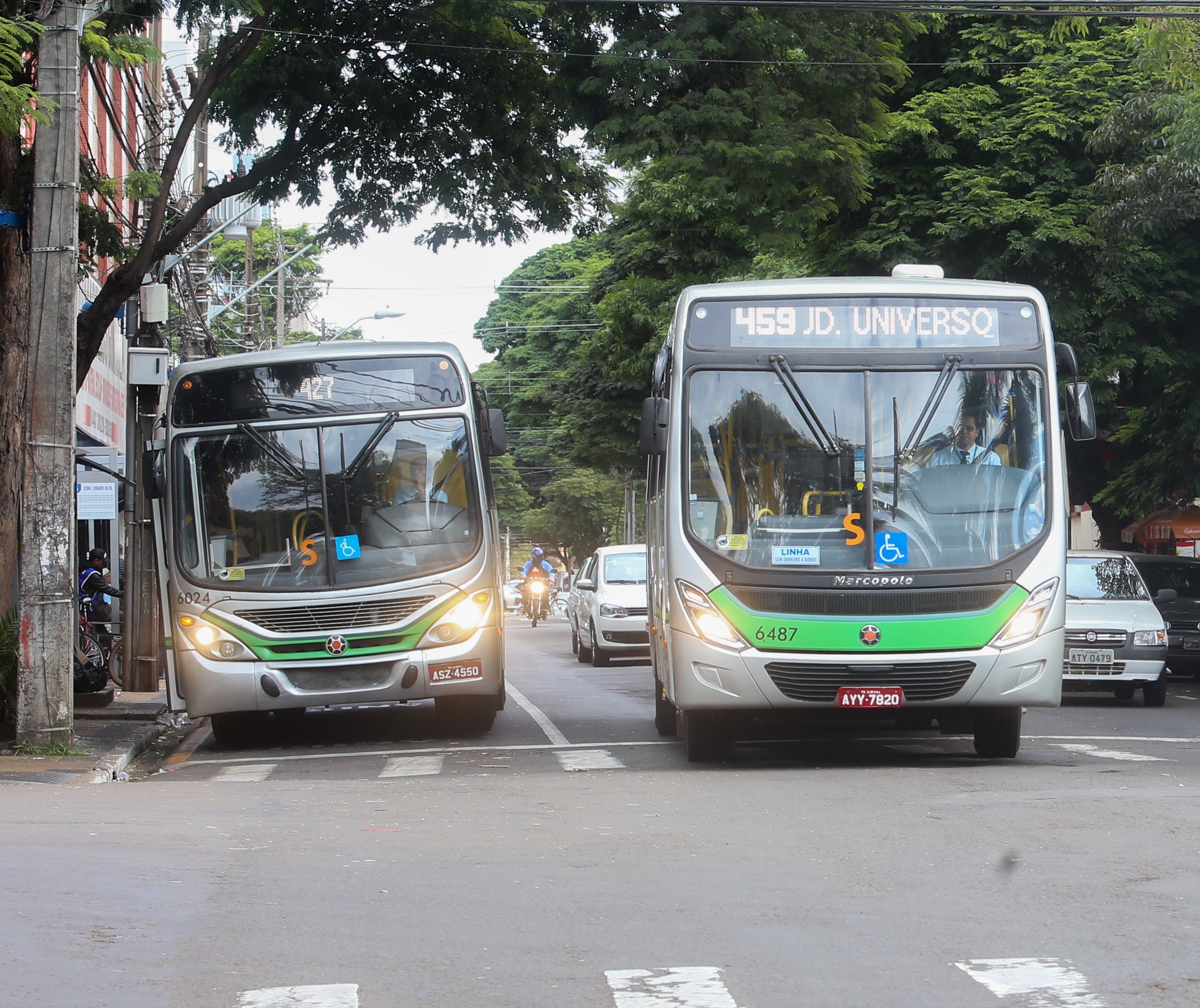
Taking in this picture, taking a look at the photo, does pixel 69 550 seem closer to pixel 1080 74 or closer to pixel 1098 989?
pixel 1098 989

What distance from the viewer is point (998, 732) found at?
39.8 feet

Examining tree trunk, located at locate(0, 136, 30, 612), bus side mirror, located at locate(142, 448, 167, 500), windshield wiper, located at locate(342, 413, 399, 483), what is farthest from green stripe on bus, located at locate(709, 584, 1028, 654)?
tree trunk, located at locate(0, 136, 30, 612)

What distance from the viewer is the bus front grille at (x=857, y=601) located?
36.6 ft

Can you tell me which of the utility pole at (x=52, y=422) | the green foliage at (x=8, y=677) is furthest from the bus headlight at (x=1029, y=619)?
the green foliage at (x=8, y=677)

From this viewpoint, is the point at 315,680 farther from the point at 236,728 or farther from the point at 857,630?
the point at 857,630

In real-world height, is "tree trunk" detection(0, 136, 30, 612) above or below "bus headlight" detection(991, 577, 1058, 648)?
above

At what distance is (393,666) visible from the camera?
13547 mm

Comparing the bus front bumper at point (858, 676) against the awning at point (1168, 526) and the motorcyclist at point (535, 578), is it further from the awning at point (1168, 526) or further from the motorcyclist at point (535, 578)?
the motorcyclist at point (535, 578)

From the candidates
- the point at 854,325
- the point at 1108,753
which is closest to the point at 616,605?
the point at 1108,753

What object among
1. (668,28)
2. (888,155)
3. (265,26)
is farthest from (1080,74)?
(265,26)

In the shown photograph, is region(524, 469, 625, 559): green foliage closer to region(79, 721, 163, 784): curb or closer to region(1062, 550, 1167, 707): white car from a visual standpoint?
region(1062, 550, 1167, 707): white car

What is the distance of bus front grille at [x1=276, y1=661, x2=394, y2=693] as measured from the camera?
13484 mm

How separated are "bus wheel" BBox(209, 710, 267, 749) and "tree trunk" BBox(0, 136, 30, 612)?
2044 millimetres

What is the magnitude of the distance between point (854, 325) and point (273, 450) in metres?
4.79
